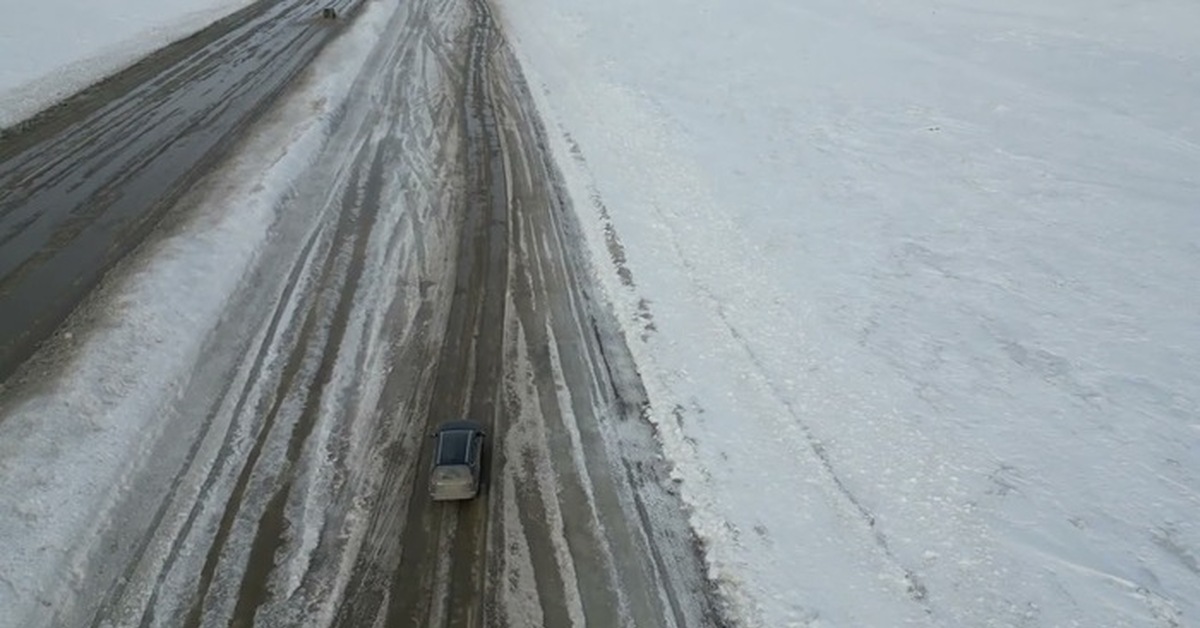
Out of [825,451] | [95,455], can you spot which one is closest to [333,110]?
[95,455]

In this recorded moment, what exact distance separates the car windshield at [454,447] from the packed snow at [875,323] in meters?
2.24

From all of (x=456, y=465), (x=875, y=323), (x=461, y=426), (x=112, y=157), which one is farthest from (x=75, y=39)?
(x=875, y=323)

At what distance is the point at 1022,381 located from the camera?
9.54 metres

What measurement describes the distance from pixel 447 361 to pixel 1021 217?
983 cm

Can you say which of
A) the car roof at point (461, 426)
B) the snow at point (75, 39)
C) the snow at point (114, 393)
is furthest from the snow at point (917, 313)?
the snow at point (75, 39)

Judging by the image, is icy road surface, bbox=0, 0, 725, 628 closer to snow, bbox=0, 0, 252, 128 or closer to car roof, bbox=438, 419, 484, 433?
car roof, bbox=438, 419, 484, 433

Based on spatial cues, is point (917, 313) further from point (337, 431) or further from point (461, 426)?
point (337, 431)

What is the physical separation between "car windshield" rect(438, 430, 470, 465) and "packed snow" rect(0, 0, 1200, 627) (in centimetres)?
224

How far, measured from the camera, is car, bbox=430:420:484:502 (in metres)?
7.69

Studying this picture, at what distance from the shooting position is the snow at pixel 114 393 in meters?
7.20

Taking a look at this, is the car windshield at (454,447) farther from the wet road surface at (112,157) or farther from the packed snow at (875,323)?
the wet road surface at (112,157)

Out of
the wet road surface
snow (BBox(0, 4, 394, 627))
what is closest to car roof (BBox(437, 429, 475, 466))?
snow (BBox(0, 4, 394, 627))

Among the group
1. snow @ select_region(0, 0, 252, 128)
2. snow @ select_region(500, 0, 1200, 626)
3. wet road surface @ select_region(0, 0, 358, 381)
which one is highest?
snow @ select_region(0, 0, 252, 128)

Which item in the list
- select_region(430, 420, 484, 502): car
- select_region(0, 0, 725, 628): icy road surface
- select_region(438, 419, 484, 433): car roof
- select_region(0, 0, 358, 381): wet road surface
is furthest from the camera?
select_region(0, 0, 358, 381): wet road surface
